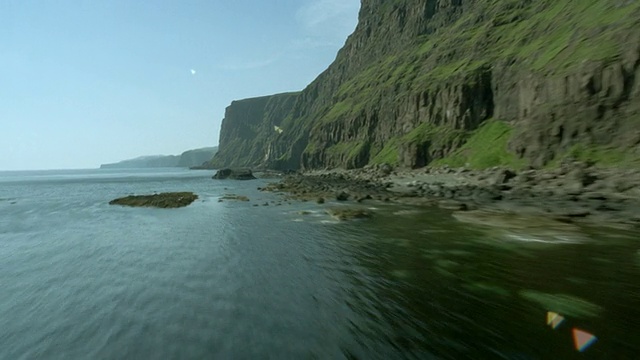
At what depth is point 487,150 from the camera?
289 feet

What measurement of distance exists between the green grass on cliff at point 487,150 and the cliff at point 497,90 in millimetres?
348

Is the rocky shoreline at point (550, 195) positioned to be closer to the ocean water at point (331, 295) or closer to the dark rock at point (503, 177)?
the dark rock at point (503, 177)

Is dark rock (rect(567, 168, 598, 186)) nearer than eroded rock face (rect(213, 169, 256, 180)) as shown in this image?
Yes

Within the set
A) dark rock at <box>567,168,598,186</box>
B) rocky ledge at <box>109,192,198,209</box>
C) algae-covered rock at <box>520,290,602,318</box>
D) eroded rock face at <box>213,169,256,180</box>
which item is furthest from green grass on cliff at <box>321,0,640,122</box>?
rocky ledge at <box>109,192,198,209</box>

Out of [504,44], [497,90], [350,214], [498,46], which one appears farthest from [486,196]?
[498,46]

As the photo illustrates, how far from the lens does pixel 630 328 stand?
13.5 m

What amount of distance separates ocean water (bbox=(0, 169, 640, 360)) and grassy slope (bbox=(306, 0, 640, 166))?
6168 cm

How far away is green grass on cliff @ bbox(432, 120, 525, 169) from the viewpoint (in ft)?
265

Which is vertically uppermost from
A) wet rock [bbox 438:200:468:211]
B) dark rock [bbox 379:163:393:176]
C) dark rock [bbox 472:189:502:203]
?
dark rock [bbox 379:163:393:176]

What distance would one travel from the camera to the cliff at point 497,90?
60375 mm

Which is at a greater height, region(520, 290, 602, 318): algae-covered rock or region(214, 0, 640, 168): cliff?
region(214, 0, 640, 168): cliff

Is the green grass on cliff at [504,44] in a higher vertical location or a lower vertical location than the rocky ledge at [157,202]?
higher

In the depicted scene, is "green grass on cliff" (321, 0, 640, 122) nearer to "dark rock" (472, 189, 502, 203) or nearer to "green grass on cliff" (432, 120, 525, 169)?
"green grass on cliff" (432, 120, 525, 169)

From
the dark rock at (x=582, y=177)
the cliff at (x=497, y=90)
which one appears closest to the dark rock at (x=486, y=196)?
the dark rock at (x=582, y=177)
